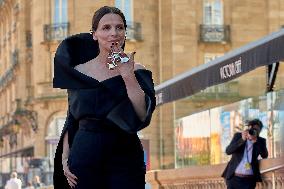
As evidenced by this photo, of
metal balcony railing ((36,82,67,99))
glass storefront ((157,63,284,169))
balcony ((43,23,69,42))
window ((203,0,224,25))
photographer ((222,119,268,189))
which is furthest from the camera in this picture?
metal balcony railing ((36,82,67,99))

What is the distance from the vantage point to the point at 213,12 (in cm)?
5225

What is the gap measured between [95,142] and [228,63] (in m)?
9.58

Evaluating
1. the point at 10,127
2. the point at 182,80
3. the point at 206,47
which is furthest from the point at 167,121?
the point at 182,80

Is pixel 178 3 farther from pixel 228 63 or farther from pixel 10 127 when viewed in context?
pixel 228 63

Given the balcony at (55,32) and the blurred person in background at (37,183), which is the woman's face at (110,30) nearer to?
the blurred person in background at (37,183)

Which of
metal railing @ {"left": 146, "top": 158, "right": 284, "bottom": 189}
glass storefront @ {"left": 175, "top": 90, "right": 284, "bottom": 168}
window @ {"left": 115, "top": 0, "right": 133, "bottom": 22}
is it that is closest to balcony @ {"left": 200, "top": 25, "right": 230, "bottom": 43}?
window @ {"left": 115, "top": 0, "right": 133, "bottom": 22}

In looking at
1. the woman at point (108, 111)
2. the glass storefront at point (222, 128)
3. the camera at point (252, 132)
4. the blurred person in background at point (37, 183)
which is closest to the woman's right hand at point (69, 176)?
the woman at point (108, 111)

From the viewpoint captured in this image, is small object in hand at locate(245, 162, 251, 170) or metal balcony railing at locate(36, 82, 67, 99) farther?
metal balcony railing at locate(36, 82, 67, 99)

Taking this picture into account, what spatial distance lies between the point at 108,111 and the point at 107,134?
0.43 feet

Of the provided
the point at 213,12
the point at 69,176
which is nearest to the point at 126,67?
the point at 69,176

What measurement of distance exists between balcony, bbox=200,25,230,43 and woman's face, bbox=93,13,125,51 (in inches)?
1804

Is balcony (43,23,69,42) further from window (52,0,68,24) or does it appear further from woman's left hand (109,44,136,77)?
woman's left hand (109,44,136,77)

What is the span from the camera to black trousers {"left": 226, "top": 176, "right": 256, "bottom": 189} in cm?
1367

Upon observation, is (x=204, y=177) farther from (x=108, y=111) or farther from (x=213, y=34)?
(x=213, y=34)
